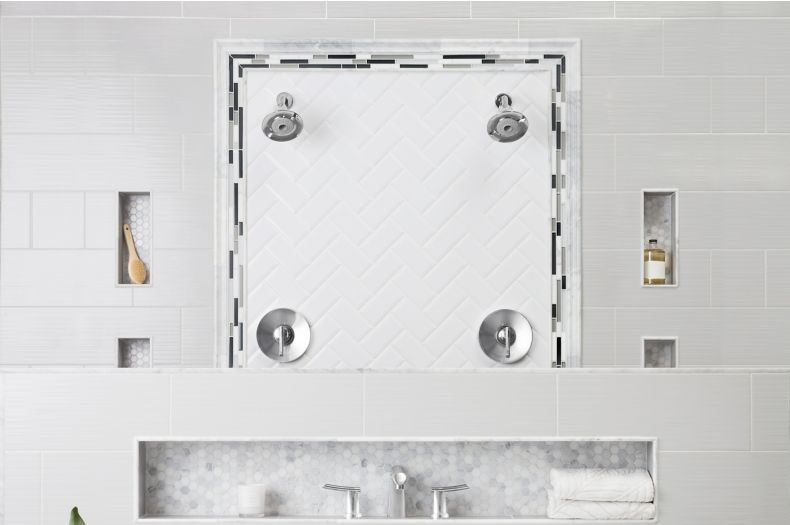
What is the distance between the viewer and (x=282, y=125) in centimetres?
221

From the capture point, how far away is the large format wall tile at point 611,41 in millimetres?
2363

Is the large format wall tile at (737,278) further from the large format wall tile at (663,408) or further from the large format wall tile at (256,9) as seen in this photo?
the large format wall tile at (256,9)

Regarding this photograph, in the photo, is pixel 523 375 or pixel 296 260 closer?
pixel 523 375

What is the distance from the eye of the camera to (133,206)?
2379 millimetres

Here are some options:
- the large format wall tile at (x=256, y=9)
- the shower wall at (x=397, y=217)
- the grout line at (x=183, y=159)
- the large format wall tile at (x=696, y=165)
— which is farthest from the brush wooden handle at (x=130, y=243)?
the large format wall tile at (x=696, y=165)

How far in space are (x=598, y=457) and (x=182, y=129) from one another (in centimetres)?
168

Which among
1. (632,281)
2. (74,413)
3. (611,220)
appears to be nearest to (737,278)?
(632,281)

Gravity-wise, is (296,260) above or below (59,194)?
below

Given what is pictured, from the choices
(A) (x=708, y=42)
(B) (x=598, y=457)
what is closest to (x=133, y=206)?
(B) (x=598, y=457)

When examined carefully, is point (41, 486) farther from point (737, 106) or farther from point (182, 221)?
point (737, 106)

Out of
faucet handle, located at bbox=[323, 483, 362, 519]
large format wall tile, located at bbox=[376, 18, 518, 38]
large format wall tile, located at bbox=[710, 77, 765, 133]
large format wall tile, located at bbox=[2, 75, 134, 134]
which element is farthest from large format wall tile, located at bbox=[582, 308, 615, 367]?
large format wall tile, located at bbox=[2, 75, 134, 134]

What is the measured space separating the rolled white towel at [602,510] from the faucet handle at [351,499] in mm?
584

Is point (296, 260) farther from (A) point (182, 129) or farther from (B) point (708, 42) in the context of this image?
(B) point (708, 42)

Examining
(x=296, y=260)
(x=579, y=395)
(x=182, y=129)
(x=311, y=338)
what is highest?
(x=182, y=129)
